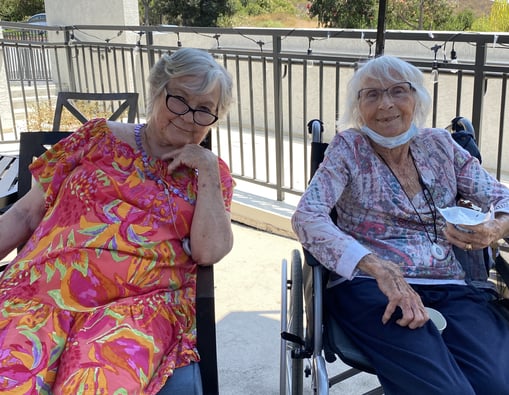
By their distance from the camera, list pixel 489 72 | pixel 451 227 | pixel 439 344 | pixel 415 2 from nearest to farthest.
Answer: pixel 439 344 < pixel 451 227 < pixel 489 72 < pixel 415 2

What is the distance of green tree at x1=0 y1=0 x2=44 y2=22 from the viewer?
2664 centimetres

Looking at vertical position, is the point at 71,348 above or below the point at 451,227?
below

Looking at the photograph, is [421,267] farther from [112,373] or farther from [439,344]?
[112,373]

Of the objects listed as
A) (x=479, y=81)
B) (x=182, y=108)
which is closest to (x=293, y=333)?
(x=182, y=108)

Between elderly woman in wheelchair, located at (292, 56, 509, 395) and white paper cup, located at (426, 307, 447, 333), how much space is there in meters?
0.03

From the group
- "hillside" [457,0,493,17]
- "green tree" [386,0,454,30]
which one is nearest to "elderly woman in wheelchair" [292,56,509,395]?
"green tree" [386,0,454,30]

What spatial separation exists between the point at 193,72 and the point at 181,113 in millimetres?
146

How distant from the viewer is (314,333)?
1.83m

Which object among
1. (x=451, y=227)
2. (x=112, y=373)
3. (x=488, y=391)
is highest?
(x=451, y=227)

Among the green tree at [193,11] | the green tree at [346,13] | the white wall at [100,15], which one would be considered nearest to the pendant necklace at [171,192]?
the white wall at [100,15]

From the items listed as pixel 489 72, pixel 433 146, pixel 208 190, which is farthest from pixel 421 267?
pixel 489 72

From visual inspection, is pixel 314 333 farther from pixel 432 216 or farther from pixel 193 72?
pixel 193 72

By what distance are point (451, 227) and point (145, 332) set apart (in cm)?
105

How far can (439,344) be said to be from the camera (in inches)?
68.2
